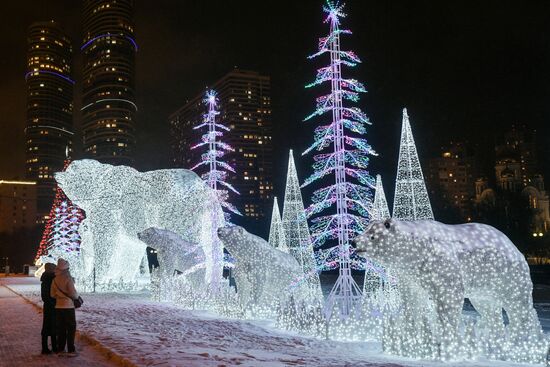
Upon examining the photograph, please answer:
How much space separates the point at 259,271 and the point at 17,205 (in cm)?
8486

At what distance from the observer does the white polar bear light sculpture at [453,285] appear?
821 centimetres

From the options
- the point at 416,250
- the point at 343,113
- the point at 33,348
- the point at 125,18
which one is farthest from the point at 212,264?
the point at 125,18

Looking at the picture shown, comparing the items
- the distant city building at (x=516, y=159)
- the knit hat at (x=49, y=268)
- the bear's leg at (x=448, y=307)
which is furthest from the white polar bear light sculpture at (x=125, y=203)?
the distant city building at (x=516, y=159)

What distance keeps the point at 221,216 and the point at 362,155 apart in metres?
7.12

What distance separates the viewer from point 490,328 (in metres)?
8.68

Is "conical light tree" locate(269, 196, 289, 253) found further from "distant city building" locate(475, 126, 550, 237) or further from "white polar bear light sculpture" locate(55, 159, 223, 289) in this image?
"distant city building" locate(475, 126, 550, 237)

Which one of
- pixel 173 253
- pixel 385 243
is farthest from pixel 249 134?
pixel 385 243

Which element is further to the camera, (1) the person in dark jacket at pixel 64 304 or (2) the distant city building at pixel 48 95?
(2) the distant city building at pixel 48 95

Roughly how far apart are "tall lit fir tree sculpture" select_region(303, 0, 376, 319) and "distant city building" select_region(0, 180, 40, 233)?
8038 cm

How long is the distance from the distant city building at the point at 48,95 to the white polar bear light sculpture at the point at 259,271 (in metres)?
106

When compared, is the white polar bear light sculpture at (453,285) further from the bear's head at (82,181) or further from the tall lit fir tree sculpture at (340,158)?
the bear's head at (82,181)

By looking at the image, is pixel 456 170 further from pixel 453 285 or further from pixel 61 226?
pixel 453 285

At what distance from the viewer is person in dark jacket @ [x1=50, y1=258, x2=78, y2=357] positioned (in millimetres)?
8242

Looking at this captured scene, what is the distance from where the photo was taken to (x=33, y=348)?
8914 millimetres
